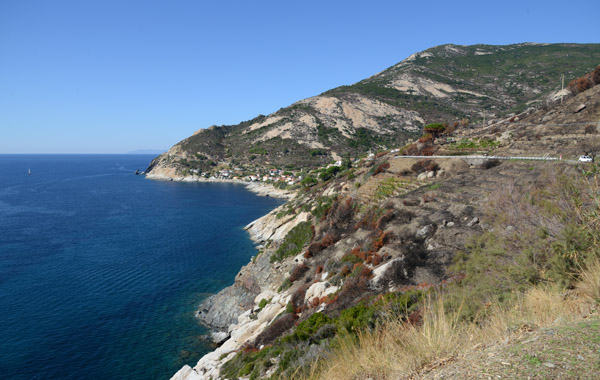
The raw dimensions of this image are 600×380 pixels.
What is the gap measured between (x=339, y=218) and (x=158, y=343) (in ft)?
52.0

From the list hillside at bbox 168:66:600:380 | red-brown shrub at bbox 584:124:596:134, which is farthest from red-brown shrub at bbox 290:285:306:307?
red-brown shrub at bbox 584:124:596:134

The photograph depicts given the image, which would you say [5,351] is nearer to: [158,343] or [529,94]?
[158,343]

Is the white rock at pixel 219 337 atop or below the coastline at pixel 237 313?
below

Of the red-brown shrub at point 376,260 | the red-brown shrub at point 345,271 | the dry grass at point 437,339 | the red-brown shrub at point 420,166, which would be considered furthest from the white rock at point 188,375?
the red-brown shrub at point 420,166

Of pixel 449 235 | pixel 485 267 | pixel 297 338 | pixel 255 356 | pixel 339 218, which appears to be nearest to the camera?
pixel 485 267

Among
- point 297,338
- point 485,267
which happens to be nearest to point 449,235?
point 485,267

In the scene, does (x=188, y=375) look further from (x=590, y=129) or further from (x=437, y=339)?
(x=590, y=129)

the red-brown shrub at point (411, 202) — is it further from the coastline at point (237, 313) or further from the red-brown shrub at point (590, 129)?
the red-brown shrub at point (590, 129)

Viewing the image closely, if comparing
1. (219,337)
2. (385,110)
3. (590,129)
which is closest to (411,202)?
(219,337)

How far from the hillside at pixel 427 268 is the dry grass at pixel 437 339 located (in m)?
0.02

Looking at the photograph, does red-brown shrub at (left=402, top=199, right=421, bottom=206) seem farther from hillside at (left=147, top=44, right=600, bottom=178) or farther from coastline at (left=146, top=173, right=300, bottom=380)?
hillside at (left=147, top=44, right=600, bottom=178)

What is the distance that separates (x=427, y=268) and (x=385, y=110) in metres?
138

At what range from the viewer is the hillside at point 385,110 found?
4833 inches

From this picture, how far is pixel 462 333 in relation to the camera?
5172mm
